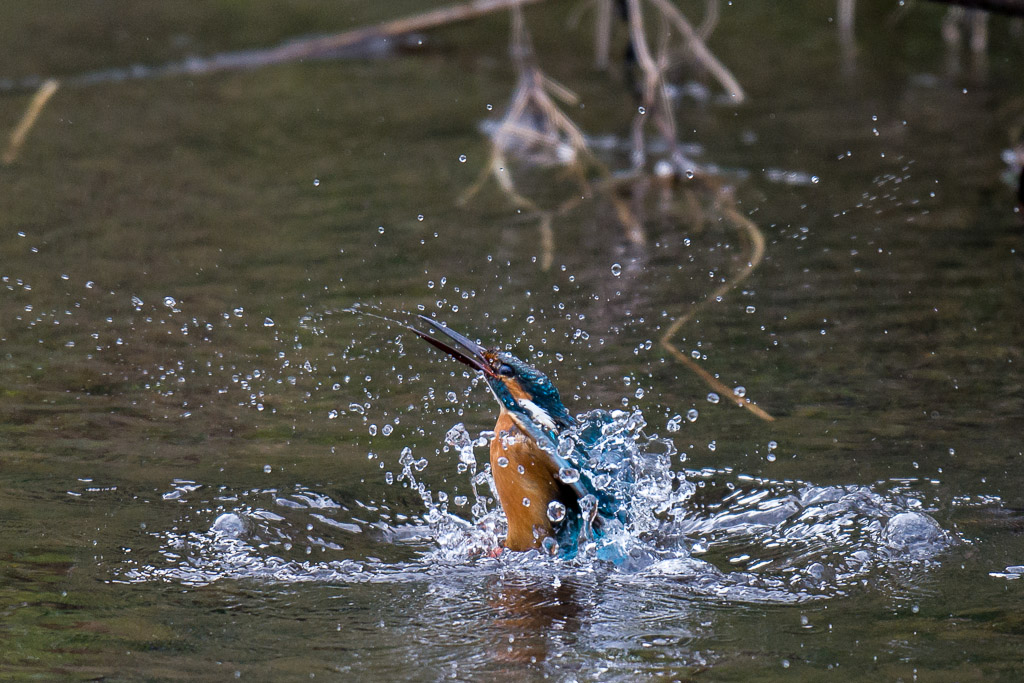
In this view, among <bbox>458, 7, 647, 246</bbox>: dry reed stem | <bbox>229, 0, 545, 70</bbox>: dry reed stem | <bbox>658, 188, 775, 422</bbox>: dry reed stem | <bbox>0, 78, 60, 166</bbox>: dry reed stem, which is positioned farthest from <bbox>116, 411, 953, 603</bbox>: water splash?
<bbox>0, 78, 60, 166</bbox>: dry reed stem

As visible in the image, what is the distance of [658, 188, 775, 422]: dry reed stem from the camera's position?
4949 mm

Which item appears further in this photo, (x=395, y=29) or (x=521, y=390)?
(x=395, y=29)

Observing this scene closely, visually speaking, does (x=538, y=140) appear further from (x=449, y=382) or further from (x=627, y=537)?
(x=627, y=537)

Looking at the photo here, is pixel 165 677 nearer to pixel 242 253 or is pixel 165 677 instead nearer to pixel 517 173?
pixel 242 253

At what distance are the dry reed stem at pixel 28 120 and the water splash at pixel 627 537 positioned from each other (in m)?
5.37

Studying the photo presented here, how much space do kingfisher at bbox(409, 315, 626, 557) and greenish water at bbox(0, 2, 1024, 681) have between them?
12cm

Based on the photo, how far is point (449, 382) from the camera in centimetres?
527

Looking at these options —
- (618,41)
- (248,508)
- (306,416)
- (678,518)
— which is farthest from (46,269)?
(618,41)

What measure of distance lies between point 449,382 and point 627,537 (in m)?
1.46

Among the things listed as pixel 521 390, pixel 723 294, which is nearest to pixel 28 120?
pixel 723 294

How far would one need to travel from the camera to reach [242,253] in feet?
22.4

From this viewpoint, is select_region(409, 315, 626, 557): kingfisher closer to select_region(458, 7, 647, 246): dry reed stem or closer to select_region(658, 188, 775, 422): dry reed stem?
select_region(658, 188, 775, 422): dry reed stem

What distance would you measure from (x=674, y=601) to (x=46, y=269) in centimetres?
409

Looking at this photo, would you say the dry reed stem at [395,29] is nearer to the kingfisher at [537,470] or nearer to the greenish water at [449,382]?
the greenish water at [449,382]
